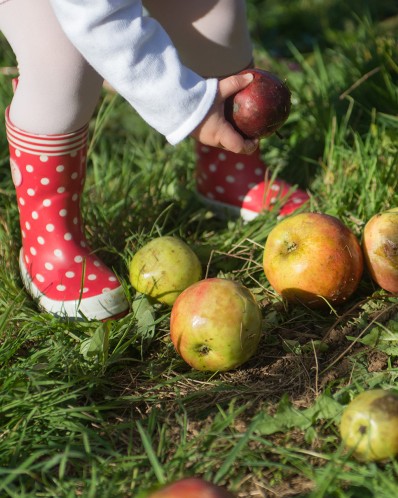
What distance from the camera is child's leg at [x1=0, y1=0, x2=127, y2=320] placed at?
233 cm

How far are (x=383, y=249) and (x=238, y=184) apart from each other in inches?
32.9

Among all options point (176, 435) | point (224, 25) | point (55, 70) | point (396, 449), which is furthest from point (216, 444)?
point (224, 25)

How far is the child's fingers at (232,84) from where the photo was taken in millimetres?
2256

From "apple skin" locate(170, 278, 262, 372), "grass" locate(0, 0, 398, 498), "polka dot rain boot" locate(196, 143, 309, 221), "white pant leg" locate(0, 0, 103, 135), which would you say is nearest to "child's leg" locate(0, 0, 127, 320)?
"white pant leg" locate(0, 0, 103, 135)

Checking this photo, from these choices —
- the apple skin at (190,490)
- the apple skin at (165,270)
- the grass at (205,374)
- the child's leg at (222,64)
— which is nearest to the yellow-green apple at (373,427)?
the grass at (205,374)

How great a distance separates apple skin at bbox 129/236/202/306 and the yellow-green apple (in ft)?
2.68

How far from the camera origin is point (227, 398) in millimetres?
2129

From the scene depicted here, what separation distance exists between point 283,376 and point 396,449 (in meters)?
0.51

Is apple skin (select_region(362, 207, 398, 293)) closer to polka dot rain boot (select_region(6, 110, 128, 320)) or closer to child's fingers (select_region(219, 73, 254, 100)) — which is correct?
child's fingers (select_region(219, 73, 254, 100))

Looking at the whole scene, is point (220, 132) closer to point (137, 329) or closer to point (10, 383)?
point (137, 329)

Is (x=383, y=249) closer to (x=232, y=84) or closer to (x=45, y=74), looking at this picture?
(x=232, y=84)

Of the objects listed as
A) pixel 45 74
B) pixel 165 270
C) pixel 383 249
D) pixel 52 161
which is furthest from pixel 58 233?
pixel 383 249

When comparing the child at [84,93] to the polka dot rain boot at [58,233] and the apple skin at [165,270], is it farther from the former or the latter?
the apple skin at [165,270]

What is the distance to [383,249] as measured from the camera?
239cm
